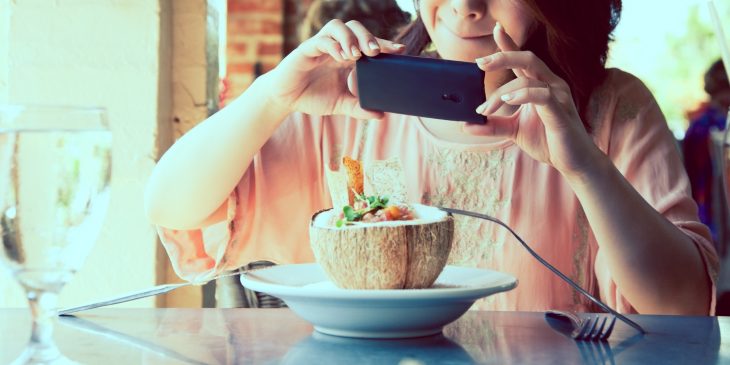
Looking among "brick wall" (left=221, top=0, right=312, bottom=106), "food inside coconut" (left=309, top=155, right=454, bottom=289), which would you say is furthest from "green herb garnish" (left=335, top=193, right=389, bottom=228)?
"brick wall" (left=221, top=0, right=312, bottom=106)

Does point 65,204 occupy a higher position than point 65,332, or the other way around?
point 65,204

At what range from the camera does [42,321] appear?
1.82ft

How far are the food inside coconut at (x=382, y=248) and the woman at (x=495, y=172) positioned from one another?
1.05 feet

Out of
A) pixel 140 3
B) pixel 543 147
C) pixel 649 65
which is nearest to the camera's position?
pixel 543 147

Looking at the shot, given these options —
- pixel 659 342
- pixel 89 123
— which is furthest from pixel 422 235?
pixel 89 123

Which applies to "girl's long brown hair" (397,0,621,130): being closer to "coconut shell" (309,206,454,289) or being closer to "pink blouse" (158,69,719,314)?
"pink blouse" (158,69,719,314)

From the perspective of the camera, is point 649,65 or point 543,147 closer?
point 543,147

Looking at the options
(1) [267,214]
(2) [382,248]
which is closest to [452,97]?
(2) [382,248]

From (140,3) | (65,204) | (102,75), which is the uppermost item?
(140,3)

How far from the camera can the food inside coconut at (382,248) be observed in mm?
752

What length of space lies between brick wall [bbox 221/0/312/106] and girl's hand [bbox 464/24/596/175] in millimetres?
2014

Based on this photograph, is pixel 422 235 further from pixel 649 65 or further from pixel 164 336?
pixel 649 65

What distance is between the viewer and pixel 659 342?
26.7 inches

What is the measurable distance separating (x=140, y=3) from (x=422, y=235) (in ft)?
3.69
